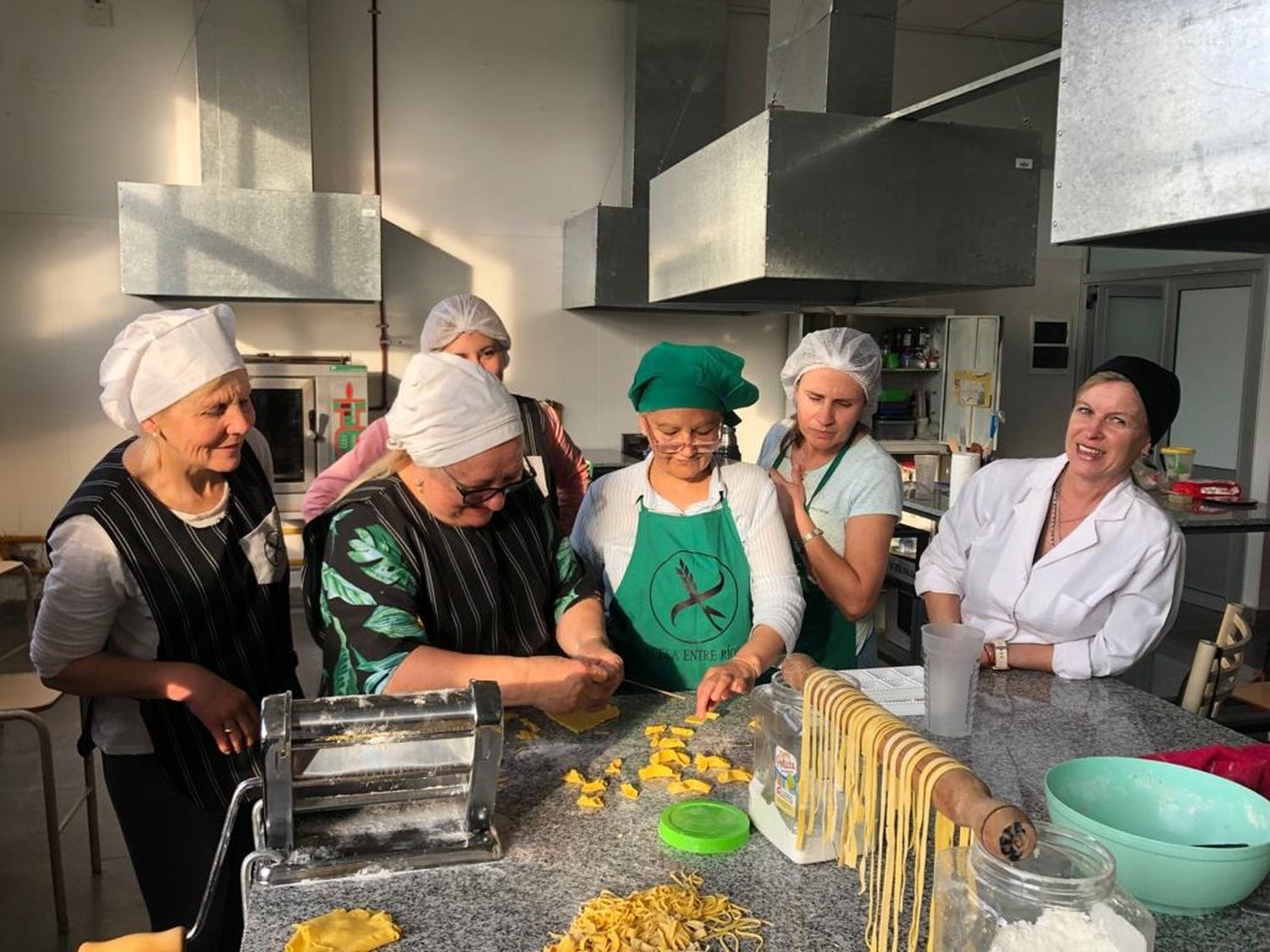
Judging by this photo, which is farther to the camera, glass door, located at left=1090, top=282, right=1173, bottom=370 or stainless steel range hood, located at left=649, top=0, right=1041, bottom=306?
glass door, located at left=1090, top=282, right=1173, bottom=370

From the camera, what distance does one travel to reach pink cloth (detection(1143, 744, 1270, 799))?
131 centimetres

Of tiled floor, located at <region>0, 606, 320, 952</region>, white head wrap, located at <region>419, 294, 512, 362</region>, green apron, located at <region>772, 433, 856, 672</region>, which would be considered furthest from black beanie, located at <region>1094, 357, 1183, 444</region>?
tiled floor, located at <region>0, 606, 320, 952</region>

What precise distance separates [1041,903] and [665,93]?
535 cm

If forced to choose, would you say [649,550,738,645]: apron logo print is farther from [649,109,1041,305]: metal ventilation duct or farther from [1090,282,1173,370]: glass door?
[1090,282,1173,370]: glass door

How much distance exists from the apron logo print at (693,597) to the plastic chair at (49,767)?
1486 millimetres

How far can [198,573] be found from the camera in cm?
172

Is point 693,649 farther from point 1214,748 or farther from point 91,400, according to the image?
point 91,400

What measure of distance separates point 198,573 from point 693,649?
94 centimetres

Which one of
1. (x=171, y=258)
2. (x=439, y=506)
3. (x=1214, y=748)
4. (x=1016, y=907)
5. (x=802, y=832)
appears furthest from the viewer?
(x=171, y=258)

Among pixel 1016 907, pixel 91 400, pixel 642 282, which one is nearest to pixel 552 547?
pixel 1016 907

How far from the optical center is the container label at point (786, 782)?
119cm

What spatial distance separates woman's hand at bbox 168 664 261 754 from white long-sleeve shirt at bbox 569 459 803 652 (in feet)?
2.28

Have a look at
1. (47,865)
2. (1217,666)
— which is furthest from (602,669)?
(47,865)

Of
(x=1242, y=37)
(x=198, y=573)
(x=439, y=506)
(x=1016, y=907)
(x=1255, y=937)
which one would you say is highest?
(x=1242, y=37)
